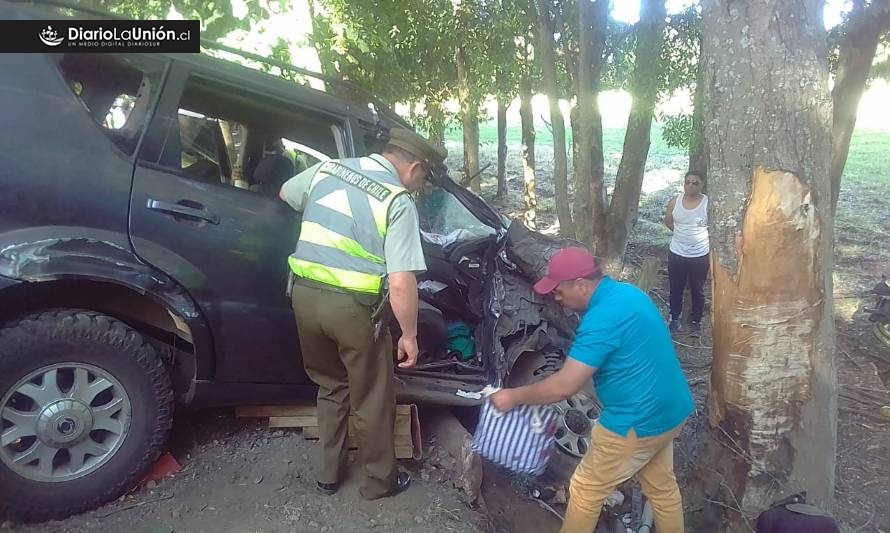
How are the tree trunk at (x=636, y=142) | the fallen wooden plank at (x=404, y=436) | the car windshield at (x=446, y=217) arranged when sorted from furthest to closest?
the tree trunk at (x=636, y=142), the car windshield at (x=446, y=217), the fallen wooden plank at (x=404, y=436)

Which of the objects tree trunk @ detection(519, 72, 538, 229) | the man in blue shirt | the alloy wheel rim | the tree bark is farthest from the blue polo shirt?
tree trunk @ detection(519, 72, 538, 229)

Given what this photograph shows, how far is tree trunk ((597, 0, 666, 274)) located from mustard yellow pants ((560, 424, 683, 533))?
3925 mm

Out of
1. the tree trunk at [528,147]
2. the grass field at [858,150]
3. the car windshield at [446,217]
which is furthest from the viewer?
the grass field at [858,150]

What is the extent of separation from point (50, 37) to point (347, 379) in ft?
6.41

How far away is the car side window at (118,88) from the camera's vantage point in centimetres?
279

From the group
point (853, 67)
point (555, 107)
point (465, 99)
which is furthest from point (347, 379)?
point (465, 99)

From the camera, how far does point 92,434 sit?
9.29 feet

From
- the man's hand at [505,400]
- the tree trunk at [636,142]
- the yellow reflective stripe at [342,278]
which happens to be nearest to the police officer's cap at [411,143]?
the yellow reflective stripe at [342,278]

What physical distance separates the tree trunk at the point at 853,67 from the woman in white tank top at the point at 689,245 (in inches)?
48.0

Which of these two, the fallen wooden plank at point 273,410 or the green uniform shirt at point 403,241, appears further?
the fallen wooden plank at point 273,410

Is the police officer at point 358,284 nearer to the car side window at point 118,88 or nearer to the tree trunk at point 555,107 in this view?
the car side window at point 118,88

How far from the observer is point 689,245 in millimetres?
5820

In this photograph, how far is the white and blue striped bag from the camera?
297 cm

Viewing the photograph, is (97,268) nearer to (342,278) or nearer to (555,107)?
(342,278)
